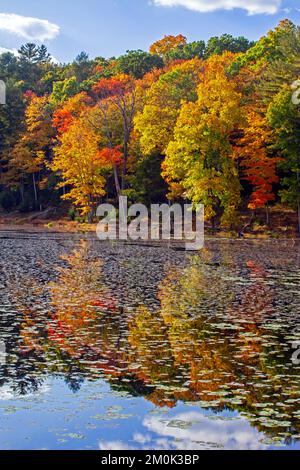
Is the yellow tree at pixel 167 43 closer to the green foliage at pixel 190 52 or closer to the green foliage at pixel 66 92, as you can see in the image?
the green foliage at pixel 190 52

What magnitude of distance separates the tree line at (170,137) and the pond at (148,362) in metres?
26.8

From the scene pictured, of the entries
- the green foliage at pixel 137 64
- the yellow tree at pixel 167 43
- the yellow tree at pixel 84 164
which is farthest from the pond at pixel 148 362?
the yellow tree at pixel 167 43

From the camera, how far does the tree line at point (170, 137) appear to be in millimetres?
50250

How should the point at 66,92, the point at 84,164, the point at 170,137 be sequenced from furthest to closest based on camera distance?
the point at 66,92
the point at 84,164
the point at 170,137

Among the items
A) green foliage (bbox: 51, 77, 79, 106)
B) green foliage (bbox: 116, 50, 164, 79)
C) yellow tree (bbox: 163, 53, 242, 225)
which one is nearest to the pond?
yellow tree (bbox: 163, 53, 242, 225)

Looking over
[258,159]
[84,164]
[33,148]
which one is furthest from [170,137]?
[33,148]

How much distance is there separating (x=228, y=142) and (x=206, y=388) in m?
42.6

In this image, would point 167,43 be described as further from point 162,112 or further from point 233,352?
point 233,352

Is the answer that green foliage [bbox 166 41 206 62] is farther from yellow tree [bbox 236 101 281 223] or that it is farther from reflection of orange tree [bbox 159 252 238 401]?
reflection of orange tree [bbox 159 252 238 401]

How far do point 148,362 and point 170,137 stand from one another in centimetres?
4786

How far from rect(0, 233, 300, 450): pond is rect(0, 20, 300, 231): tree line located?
26797 mm

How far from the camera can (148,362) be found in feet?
38.4
